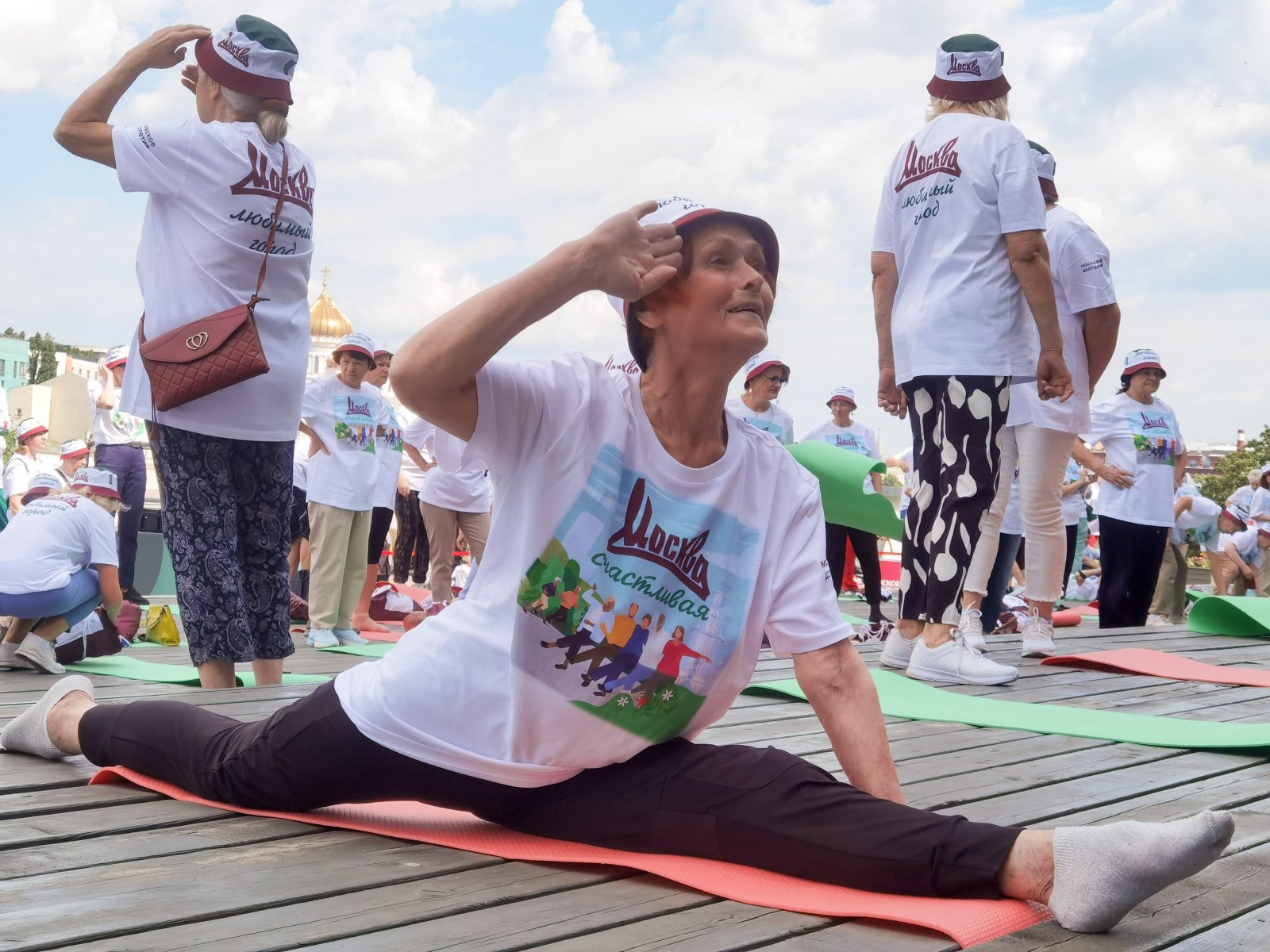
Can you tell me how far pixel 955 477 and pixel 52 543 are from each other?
3695 millimetres

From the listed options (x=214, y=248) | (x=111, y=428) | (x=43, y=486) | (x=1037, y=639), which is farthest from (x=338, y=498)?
(x=1037, y=639)

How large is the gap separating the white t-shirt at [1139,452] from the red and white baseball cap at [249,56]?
5.30 meters

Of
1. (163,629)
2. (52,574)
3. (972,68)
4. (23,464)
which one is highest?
(972,68)

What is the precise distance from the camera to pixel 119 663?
A: 5.91 metres

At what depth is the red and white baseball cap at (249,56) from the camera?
4121 mm

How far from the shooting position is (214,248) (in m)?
4.15

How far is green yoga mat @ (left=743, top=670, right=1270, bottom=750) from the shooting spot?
3.59 meters

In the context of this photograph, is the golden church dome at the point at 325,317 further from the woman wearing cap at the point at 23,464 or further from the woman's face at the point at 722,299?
the woman's face at the point at 722,299

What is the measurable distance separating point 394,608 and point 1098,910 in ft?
26.9

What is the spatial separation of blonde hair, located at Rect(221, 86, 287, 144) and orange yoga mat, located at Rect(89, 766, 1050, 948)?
221 centimetres

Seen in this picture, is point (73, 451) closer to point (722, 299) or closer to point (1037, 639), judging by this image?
point (1037, 639)

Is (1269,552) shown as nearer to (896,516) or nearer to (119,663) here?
(896,516)

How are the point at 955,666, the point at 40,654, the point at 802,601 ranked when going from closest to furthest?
1. the point at 802,601
2. the point at 955,666
3. the point at 40,654

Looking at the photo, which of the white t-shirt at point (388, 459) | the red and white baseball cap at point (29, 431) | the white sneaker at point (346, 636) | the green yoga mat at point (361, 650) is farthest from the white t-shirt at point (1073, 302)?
the red and white baseball cap at point (29, 431)
